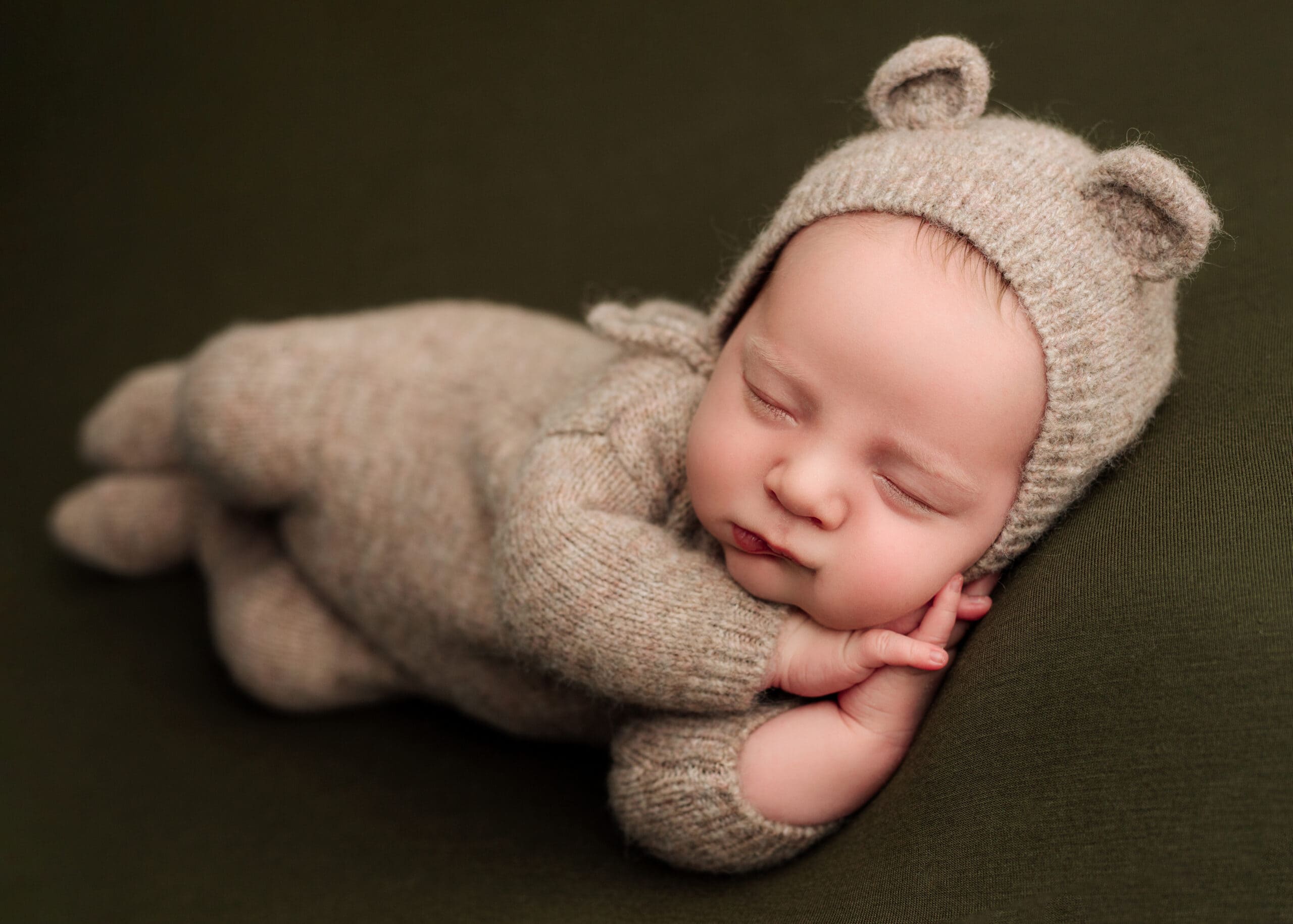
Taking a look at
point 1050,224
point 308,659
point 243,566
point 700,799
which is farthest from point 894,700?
point 243,566

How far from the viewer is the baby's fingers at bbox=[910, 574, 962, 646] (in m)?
1.01

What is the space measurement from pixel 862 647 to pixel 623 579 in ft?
0.73

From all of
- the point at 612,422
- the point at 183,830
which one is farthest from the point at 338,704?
the point at 612,422

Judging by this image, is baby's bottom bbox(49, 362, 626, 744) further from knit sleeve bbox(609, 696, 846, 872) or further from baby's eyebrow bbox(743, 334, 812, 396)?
baby's eyebrow bbox(743, 334, 812, 396)

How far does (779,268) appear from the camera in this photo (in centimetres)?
101

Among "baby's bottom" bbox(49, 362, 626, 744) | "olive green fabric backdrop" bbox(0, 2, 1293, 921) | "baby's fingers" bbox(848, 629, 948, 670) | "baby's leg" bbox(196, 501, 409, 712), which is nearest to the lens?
"olive green fabric backdrop" bbox(0, 2, 1293, 921)

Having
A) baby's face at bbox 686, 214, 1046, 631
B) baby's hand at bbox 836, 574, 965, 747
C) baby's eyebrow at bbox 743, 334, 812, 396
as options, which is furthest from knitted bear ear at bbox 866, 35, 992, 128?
baby's hand at bbox 836, 574, 965, 747

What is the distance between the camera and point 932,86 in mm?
1032

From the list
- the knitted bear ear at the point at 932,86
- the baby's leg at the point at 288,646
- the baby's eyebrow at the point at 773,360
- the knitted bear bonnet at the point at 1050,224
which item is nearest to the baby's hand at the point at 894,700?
the knitted bear bonnet at the point at 1050,224

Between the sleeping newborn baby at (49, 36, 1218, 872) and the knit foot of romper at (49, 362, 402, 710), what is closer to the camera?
the sleeping newborn baby at (49, 36, 1218, 872)

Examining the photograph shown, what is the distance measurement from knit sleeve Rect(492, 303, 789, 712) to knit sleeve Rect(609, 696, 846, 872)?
0.09 ft

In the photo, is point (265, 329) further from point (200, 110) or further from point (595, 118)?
point (200, 110)

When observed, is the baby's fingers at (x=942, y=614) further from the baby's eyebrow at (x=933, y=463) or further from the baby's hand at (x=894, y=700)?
the baby's eyebrow at (x=933, y=463)

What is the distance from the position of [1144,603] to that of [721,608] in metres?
0.35
